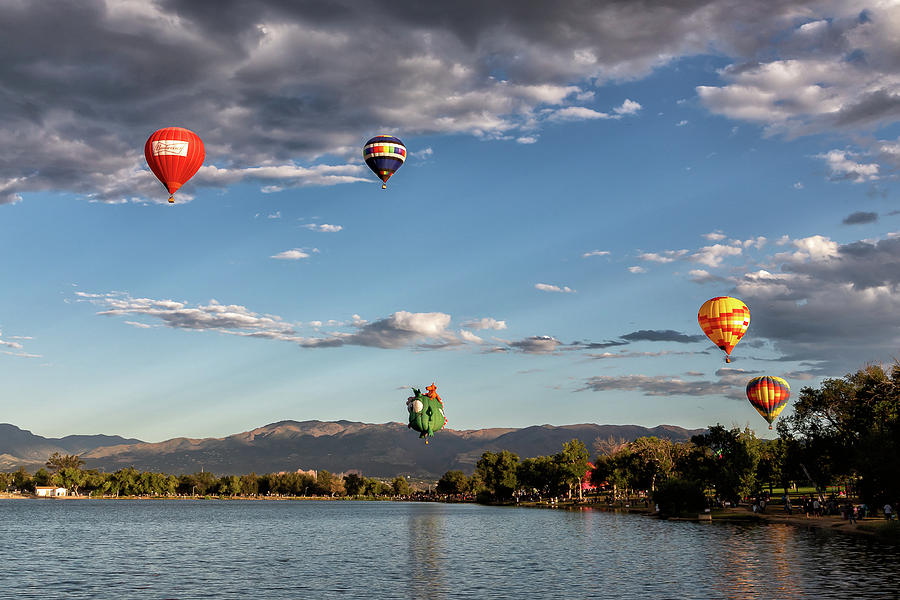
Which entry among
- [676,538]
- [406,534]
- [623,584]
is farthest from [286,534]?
[623,584]

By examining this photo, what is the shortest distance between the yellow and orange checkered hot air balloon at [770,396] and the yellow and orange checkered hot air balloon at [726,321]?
21331mm

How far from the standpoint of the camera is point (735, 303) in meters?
101

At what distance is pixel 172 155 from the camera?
71500 millimetres

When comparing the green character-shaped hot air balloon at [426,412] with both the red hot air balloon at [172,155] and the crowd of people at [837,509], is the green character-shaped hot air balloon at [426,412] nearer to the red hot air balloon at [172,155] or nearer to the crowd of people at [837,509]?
the red hot air balloon at [172,155]

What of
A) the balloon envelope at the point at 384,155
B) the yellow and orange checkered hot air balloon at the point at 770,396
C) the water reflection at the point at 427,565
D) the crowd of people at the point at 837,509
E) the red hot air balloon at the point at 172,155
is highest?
the balloon envelope at the point at 384,155

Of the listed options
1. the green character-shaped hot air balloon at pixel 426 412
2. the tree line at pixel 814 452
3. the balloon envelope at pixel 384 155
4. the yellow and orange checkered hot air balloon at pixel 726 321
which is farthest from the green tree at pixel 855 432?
the balloon envelope at pixel 384 155

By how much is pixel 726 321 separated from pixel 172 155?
220 ft

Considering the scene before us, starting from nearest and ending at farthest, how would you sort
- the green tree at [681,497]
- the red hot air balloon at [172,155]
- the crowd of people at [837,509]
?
the red hot air balloon at [172,155]
the crowd of people at [837,509]
the green tree at [681,497]

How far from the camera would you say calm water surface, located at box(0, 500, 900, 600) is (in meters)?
48.6

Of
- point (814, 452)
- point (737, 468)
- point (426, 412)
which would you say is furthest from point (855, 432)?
point (426, 412)

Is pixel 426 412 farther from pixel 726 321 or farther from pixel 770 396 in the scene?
pixel 770 396

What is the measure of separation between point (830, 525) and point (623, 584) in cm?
4758

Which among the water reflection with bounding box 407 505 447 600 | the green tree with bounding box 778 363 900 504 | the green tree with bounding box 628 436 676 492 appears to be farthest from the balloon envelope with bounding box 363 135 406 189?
the green tree with bounding box 628 436 676 492

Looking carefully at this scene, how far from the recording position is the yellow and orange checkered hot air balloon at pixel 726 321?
9988 centimetres
